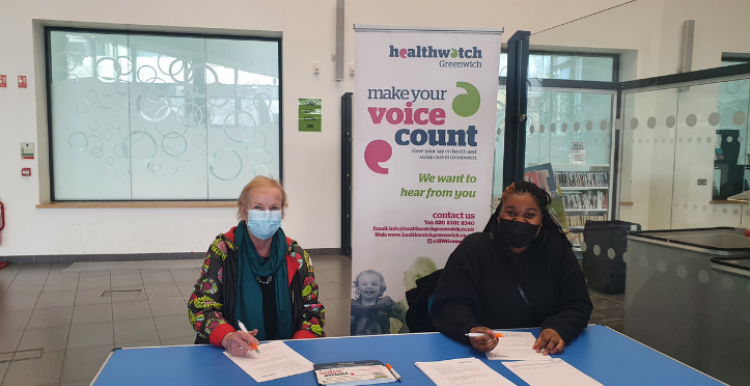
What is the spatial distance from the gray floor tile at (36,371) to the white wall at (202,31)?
3024mm

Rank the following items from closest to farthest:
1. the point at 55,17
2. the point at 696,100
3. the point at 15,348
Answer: the point at 696,100
the point at 15,348
the point at 55,17

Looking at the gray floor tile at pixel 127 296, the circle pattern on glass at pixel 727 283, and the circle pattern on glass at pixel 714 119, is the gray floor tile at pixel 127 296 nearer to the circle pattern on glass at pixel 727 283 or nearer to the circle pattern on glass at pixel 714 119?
the circle pattern on glass at pixel 727 283

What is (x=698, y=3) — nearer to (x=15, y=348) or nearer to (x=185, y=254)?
(x=15, y=348)

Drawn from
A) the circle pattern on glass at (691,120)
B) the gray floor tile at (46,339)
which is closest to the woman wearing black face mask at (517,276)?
the circle pattern on glass at (691,120)

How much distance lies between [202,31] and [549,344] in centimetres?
585

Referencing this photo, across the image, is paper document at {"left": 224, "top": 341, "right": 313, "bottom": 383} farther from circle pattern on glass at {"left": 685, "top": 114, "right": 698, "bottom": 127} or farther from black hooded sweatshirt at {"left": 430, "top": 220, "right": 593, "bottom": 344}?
circle pattern on glass at {"left": 685, "top": 114, "right": 698, "bottom": 127}

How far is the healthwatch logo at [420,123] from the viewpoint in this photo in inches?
Result: 113

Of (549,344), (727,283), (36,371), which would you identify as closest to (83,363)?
(36,371)

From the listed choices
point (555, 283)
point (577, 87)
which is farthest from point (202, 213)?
point (555, 283)

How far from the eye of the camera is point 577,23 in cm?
338

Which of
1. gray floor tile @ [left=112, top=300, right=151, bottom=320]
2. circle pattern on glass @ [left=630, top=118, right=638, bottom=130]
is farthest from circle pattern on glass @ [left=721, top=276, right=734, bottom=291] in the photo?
gray floor tile @ [left=112, top=300, right=151, bottom=320]

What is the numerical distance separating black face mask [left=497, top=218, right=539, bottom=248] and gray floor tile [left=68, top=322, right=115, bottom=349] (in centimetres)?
295

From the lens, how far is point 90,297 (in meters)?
4.43

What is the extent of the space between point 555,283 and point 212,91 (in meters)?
5.40
